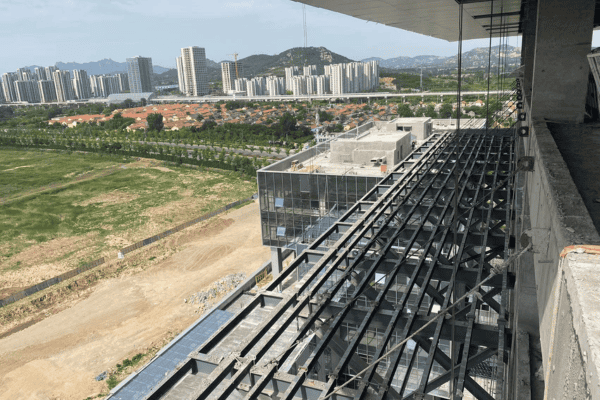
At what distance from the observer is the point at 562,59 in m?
6.75

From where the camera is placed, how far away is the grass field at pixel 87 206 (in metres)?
33.0

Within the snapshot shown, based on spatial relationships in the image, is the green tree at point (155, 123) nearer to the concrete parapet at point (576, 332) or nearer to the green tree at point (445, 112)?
the green tree at point (445, 112)

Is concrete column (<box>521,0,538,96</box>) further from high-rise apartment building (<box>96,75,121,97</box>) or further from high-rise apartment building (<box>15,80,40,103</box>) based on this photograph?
high-rise apartment building (<box>96,75,121,97</box>)

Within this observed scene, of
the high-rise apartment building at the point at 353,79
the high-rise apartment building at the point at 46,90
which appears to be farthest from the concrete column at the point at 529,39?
the high-rise apartment building at the point at 46,90

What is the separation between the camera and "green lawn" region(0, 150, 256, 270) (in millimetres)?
37341

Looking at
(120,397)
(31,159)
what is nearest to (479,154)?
(120,397)

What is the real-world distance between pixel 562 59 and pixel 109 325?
2279 centimetres

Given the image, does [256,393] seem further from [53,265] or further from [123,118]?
[123,118]

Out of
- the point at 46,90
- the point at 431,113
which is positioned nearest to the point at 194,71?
the point at 46,90

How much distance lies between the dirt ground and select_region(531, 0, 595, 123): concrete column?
1853 centimetres

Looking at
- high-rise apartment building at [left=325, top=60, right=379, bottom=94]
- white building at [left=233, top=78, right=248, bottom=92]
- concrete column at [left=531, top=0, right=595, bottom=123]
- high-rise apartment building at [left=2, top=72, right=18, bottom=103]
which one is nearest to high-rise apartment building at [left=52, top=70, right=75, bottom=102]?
high-rise apartment building at [left=2, top=72, right=18, bottom=103]

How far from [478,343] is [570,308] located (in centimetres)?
361

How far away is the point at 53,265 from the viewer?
31125mm

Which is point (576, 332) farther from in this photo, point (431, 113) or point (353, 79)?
point (353, 79)
